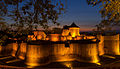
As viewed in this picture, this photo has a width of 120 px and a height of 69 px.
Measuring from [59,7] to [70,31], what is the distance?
2527cm

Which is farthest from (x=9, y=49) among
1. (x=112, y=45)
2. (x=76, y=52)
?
(x=112, y=45)

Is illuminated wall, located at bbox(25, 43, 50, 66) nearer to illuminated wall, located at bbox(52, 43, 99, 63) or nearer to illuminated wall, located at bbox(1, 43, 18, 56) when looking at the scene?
illuminated wall, located at bbox(52, 43, 99, 63)

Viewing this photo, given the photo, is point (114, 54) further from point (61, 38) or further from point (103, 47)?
point (61, 38)

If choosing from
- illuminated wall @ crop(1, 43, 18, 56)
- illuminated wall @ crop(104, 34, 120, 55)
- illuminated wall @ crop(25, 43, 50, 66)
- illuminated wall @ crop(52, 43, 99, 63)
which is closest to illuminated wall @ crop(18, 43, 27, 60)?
illuminated wall @ crop(1, 43, 18, 56)

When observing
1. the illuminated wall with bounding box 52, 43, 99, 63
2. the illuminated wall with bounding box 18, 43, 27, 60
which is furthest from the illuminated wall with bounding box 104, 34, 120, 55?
the illuminated wall with bounding box 18, 43, 27, 60

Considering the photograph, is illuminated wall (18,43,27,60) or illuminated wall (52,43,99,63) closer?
illuminated wall (52,43,99,63)

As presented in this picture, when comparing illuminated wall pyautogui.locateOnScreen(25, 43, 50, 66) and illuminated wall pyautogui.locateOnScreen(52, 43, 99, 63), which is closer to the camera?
illuminated wall pyautogui.locateOnScreen(25, 43, 50, 66)

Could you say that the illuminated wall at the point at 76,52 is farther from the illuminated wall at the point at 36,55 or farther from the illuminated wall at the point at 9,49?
the illuminated wall at the point at 9,49

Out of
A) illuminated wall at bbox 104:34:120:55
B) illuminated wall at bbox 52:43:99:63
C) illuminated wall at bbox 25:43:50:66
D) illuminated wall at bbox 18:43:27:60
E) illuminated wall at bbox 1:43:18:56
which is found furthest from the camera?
illuminated wall at bbox 104:34:120:55

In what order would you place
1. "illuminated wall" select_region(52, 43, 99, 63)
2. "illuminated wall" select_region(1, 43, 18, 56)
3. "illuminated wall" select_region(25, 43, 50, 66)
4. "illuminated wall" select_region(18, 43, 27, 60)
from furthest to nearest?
"illuminated wall" select_region(1, 43, 18, 56) < "illuminated wall" select_region(18, 43, 27, 60) < "illuminated wall" select_region(52, 43, 99, 63) < "illuminated wall" select_region(25, 43, 50, 66)

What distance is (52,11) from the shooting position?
18.5 ft

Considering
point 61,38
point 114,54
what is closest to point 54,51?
point 61,38

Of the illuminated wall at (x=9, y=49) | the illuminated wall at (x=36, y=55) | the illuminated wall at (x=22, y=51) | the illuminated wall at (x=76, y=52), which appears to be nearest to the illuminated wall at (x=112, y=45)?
the illuminated wall at (x=76, y=52)

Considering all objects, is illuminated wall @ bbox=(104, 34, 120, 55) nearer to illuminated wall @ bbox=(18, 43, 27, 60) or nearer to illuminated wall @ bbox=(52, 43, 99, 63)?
illuminated wall @ bbox=(52, 43, 99, 63)
